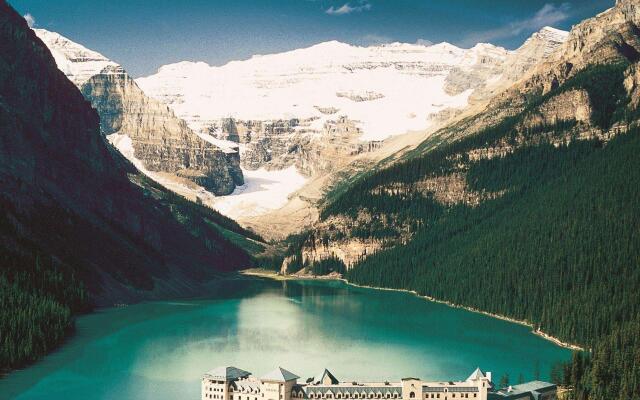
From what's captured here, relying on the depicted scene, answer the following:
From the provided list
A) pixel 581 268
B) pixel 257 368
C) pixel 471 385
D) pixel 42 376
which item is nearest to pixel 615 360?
pixel 471 385

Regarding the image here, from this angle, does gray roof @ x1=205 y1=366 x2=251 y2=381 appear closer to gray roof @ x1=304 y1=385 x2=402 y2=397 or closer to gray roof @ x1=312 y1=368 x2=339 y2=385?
gray roof @ x1=304 y1=385 x2=402 y2=397

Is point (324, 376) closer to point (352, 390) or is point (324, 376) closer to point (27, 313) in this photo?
point (352, 390)

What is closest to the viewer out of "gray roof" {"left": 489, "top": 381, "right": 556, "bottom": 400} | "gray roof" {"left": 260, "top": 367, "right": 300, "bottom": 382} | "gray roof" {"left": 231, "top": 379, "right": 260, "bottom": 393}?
"gray roof" {"left": 260, "top": 367, "right": 300, "bottom": 382}

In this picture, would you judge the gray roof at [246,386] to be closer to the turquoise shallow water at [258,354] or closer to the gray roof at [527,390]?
the turquoise shallow water at [258,354]

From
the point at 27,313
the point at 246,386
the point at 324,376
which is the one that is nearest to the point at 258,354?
the point at 324,376

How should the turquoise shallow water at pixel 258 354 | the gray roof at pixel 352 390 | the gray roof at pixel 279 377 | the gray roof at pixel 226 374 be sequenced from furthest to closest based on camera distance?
the turquoise shallow water at pixel 258 354
the gray roof at pixel 226 374
the gray roof at pixel 352 390
the gray roof at pixel 279 377

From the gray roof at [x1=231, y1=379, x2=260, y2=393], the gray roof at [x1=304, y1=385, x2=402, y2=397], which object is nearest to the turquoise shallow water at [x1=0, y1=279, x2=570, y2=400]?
the gray roof at [x1=231, y1=379, x2=260, y2=393]

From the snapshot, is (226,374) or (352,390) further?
(352,390)

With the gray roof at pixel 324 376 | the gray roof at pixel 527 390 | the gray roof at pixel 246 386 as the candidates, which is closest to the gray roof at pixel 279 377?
the gray roof at pixel 246 386
